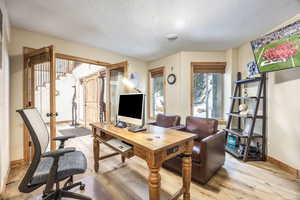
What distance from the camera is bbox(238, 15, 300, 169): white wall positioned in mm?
2135

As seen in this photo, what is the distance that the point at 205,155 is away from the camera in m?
1.81

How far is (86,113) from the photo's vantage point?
5.52 m

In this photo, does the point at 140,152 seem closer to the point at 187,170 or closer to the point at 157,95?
the point at 187,170

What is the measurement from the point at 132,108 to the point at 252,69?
8.61 feet

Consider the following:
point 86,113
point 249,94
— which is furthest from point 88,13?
point 86,113

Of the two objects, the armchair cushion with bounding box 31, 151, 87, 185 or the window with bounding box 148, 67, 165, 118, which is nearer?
the armchair cushion with bounding box 31, 151, 87, 185

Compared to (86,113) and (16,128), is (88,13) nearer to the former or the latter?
(16,128)

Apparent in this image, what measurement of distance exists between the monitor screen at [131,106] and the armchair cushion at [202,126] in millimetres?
1390

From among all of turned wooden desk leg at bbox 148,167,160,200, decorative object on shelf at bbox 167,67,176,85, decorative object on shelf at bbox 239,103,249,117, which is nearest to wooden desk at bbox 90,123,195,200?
turned wooden desk leg at bbox 148,167,160,200

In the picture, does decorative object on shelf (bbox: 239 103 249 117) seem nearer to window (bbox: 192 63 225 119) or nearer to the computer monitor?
window (bbox: 192 63 225 119)

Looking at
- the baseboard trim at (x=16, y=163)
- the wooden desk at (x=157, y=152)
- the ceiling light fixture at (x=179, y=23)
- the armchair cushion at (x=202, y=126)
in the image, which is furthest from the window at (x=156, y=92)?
the baseboard trim at (x=16, y=163)

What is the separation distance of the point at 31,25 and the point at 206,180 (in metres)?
3.61

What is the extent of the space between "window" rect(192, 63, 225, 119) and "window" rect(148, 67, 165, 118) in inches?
37.1

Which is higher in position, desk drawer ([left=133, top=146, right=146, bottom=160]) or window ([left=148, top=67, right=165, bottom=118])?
window ([left=148, top=67, right=165, bottom=118])
